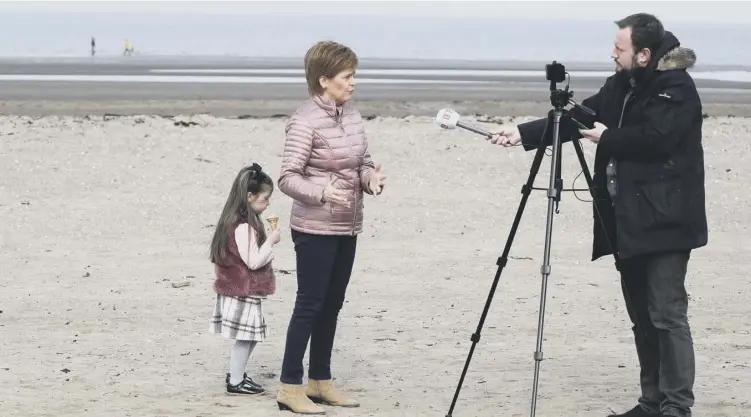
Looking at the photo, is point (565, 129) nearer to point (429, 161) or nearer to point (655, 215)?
point (655, 215)

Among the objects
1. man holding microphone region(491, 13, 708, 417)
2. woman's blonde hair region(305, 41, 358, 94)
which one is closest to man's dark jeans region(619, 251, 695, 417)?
man holding microphone region(491, 13, 708, 417)

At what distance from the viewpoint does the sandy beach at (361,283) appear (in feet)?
22.0

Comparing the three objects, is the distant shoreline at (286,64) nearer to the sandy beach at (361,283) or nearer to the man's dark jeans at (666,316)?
the sandy beach at (361,283)

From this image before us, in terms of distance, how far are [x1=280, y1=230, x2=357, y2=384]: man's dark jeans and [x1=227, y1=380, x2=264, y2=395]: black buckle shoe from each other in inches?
13.2

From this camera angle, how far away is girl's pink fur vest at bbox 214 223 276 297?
20.9 feet

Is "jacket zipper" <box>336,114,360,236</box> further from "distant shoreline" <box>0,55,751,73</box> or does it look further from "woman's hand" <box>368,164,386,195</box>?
"distant shoreline" <box>0,55,751,73</box>

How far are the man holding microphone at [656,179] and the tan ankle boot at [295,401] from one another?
1.56 m

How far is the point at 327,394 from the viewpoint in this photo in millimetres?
6430

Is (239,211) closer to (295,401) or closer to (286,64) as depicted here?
(295,401)

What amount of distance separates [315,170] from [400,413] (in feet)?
4.04

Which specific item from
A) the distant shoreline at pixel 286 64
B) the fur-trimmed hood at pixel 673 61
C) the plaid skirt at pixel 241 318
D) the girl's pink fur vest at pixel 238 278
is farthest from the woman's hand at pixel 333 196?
the distant shoreline at pixel 286 64

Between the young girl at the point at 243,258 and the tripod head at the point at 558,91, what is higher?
the tripod head at the point at 558,91

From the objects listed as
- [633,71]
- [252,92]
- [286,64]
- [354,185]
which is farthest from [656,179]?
[286,64]

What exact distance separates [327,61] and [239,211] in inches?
35.9
